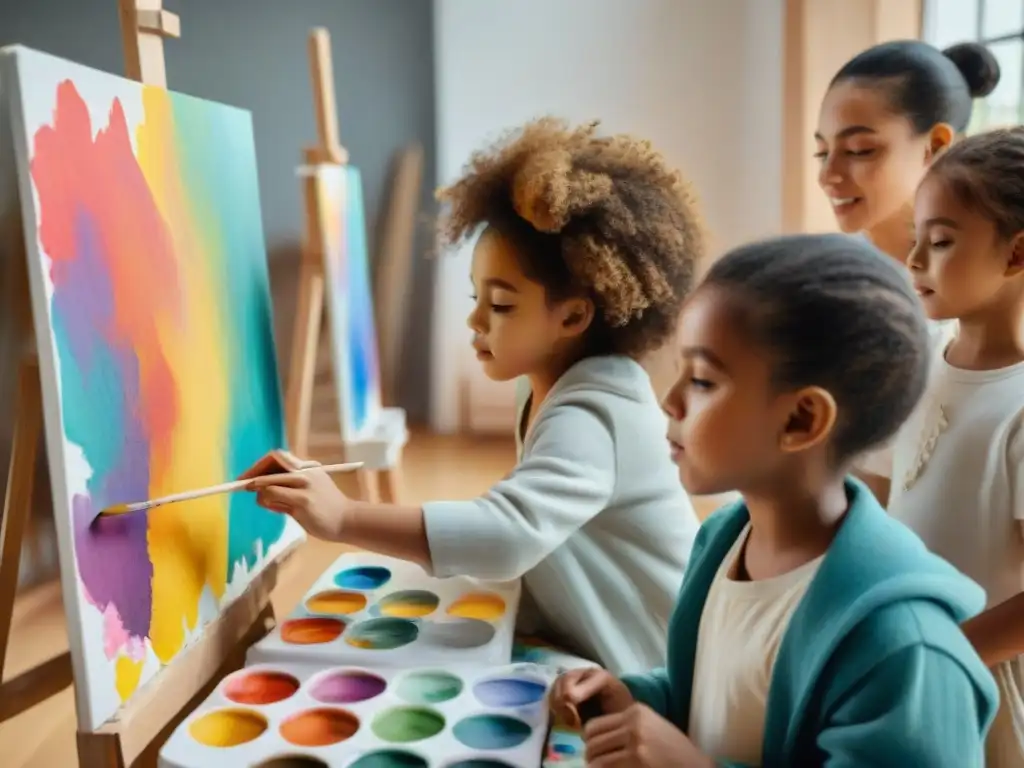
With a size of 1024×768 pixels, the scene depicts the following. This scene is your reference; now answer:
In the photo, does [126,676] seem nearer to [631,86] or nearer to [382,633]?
[382,633]

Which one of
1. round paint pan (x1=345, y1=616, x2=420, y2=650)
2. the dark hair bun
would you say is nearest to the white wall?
the dark hair bun

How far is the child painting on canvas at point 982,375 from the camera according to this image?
34.5 inches

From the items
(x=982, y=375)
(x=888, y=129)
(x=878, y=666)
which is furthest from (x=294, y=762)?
(x=888, y=129)

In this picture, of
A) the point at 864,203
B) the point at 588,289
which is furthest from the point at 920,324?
the point at 864,203

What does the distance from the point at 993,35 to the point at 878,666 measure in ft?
6.54

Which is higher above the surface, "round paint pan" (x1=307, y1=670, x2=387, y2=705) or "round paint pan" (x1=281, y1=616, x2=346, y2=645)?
"round paint pan" (x1=281, y1=616, x2=346, y2=645)

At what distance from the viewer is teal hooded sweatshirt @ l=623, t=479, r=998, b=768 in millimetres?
587

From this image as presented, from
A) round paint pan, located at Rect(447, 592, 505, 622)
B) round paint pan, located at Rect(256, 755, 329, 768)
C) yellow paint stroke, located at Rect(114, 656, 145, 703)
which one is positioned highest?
yellow paint stroke, located at Rect(114, 656, 145, 703)

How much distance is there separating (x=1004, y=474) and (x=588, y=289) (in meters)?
0.45

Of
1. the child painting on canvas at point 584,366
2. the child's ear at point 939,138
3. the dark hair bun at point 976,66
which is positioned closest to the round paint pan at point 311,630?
the child painting on canvas at point 584,366

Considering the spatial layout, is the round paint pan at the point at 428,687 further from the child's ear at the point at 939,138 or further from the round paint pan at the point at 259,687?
the child's ear at the point at 939,138

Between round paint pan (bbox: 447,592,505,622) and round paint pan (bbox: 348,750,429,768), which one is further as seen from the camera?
round paint pan (bbox: 447,592,505,622)

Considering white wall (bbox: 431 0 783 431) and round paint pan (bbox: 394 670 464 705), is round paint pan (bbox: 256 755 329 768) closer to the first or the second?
round paint pan (bbox: 394 670 464 705)

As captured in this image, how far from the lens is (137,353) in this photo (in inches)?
36.3
